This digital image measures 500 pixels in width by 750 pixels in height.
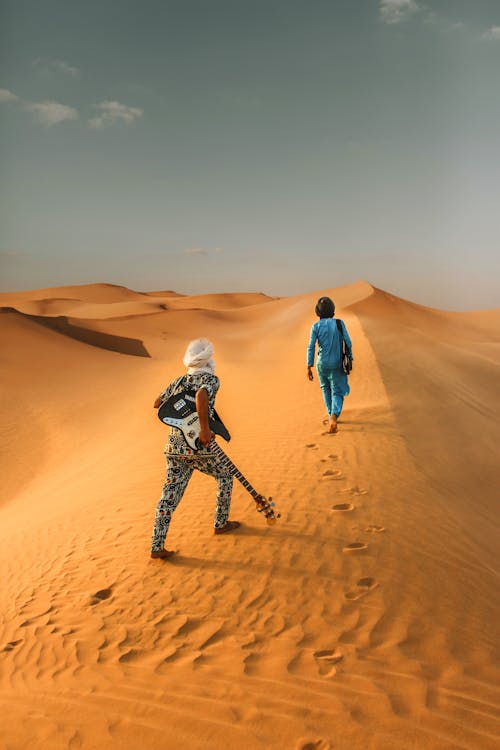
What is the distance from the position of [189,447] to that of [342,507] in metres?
2.26

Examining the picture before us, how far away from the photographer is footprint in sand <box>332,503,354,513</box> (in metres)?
5.96

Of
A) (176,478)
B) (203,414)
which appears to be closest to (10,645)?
(176,478)

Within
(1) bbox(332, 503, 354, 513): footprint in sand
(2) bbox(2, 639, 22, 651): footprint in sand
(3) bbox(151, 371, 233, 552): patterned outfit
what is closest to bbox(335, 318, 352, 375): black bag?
(1) bbox(332, 503, 354, 513): footprint in sand

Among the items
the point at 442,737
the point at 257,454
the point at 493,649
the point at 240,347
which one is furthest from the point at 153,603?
the point at 240,347

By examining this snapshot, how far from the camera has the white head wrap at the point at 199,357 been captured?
4.77m

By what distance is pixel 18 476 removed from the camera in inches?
452

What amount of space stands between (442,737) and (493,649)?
1125 mm

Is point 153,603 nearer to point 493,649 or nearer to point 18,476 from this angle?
point 493,649

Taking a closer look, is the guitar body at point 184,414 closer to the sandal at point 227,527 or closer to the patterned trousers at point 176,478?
the patterned trousers at point 176,478

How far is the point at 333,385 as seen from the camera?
887cm

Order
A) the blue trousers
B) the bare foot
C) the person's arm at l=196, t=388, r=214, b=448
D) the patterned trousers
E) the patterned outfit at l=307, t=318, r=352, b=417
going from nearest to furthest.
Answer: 1. the person's arm at l=196, t=388, r=214, b=448
2. the patterned trousers
3. the bare foot
4. the patterned outfit at l=307, t=318, r=352, b=417
5. the blue trousers

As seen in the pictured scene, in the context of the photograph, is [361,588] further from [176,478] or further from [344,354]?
[344,354]

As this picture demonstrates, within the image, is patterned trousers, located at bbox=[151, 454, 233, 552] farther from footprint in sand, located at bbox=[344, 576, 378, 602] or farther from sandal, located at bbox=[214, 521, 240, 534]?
footprint in sand, located at bbox=[344, 576, 378, 602]

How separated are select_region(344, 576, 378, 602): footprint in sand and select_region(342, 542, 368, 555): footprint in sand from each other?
444 millimetres
